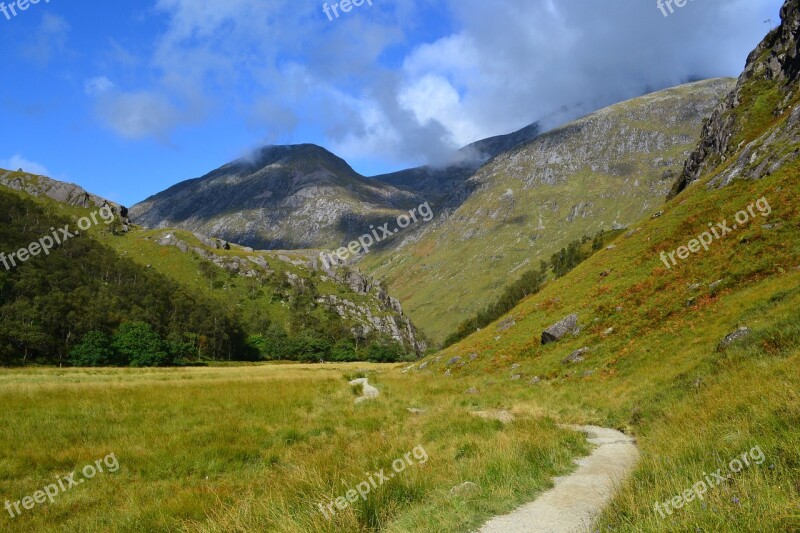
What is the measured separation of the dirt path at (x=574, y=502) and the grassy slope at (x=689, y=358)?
65cm

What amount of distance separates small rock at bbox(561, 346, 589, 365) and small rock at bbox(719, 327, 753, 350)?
39.4ft

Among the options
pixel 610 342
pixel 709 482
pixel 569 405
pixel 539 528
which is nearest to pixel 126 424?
pixel 539 528

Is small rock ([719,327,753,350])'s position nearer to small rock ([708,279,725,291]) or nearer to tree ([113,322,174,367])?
small rock ([708,279,725,291])

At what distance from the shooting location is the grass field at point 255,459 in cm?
684

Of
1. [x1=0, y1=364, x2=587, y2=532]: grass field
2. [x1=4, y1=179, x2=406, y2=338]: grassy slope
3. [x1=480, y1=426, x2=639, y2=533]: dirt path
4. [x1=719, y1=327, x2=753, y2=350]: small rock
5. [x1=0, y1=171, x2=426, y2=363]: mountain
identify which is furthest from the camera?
[x1=4, y1=179, x2=406, y2=338]: grassy slope

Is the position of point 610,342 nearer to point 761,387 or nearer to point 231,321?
point 761,387

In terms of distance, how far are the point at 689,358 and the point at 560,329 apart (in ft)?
52.4

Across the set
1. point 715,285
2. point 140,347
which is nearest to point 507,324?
point 715,285

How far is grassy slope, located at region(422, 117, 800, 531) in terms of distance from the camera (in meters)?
5.49

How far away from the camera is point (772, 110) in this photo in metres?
66.2

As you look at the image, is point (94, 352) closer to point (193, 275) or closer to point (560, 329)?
point (193, 275)

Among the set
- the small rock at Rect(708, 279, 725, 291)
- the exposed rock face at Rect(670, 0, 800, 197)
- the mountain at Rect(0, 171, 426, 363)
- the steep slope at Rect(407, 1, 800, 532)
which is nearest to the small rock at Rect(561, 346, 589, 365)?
the steep slope at Rect(407, 1, 800, 532)

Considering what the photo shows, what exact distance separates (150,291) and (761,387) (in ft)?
498

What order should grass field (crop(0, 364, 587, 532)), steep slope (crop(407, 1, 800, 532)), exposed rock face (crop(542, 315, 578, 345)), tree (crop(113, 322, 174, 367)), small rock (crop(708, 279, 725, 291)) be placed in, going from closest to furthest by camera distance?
steep slope (crop(407, 1, 800, 532)) < grass field (crop(0, 364, 587, 532)) < small rock (crop(708, 279, 725, 291)) < exposed rock face (crop(542, 315, 578, 345)) < tree (crop(113, 322, 174, 367))
